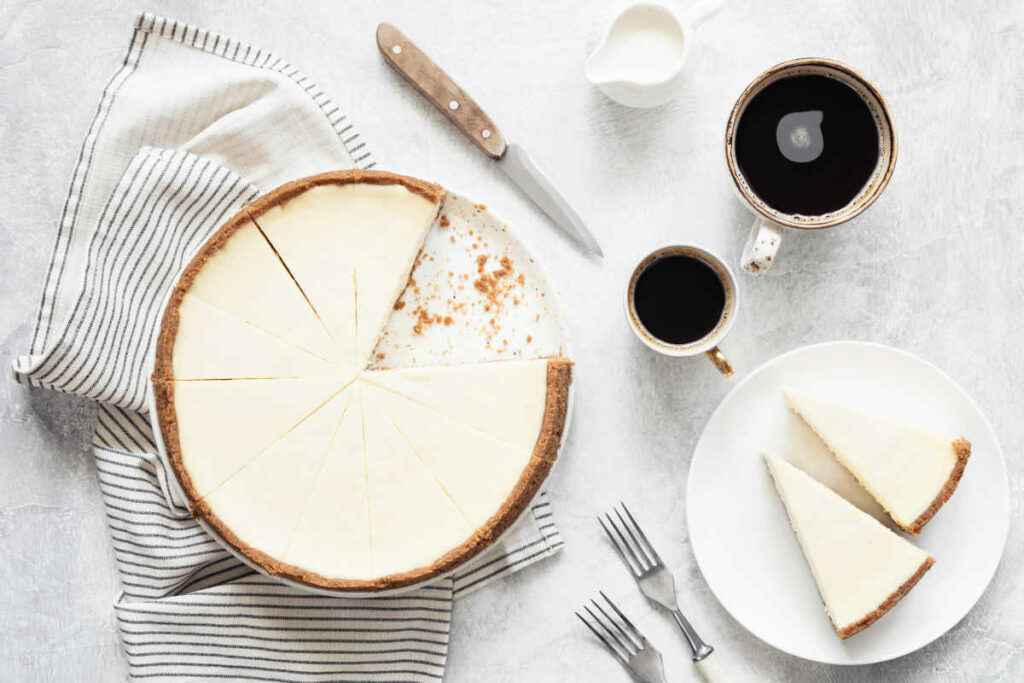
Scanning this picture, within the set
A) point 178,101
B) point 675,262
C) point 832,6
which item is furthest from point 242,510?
point 832,6

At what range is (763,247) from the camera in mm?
2189

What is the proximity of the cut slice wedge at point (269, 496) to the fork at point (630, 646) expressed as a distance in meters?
0.77

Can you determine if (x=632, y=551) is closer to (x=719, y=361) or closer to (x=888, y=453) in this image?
(x=719, y=361)

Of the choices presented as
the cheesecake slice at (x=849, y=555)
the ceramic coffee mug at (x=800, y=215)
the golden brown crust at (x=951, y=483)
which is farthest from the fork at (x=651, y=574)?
the ceramic coffee mug at (x=800, y=215)

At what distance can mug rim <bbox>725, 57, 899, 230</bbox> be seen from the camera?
86.6 inches

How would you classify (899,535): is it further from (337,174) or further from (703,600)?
(337,174)

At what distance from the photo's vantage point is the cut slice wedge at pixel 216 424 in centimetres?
216

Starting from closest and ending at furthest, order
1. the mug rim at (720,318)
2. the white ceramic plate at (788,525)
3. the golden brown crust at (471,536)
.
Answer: the golden brown crust at (471,536), the mug rim at (720,318), the white ceramic plate at (788,525)

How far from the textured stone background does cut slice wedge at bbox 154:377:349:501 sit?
1.41 feet

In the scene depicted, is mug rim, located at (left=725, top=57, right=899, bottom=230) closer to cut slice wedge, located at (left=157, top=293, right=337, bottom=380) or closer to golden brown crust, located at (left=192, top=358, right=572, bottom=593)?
golden brown crust, located at (left=192, top=358, right=572, bottom=593)

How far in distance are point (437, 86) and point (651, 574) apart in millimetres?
1324

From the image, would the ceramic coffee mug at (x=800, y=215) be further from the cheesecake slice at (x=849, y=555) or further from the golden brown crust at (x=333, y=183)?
the golden brown crust at (x=333, y=183)

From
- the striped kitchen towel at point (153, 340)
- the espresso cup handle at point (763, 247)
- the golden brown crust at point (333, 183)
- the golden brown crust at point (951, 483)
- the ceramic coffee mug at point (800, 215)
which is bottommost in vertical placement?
the striped kitchen towel at point (153, 340)

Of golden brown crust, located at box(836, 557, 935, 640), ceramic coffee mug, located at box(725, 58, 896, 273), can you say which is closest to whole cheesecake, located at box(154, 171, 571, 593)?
ceramic coffee mug, located at box(725, 58, 896, 273)
